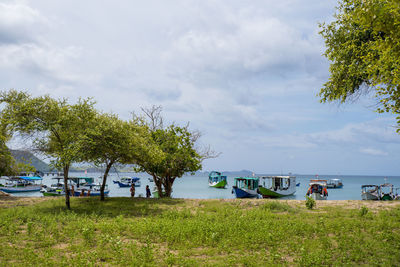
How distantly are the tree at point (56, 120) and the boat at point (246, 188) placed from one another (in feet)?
114

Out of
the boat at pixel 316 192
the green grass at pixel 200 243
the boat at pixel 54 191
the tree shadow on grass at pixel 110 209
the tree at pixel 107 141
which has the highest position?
the tree at pixel 107 141

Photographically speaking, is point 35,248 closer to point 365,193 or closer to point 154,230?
point 154,230

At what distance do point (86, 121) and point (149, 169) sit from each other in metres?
9.91

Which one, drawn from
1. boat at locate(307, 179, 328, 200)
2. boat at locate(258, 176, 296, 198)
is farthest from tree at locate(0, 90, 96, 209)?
boat at locate(258, 176, 296, 198)

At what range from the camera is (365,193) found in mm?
46469

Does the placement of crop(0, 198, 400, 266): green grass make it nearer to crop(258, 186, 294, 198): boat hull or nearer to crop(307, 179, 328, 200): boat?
crop(307, 179, 328, 200): boat

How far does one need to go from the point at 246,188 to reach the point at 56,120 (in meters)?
38.8

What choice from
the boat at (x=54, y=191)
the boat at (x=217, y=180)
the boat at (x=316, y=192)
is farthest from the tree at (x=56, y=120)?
the boat at (x=217, y=180)

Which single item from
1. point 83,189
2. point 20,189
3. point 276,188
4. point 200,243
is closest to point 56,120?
point 200,243

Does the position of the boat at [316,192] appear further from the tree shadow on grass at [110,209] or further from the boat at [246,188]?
the tree shadow on grass at [110,209]

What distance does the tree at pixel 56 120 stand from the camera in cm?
1973

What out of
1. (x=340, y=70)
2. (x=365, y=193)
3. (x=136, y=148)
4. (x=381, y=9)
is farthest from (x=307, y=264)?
(x=365, y=193)

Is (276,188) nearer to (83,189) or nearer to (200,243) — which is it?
(83,189)

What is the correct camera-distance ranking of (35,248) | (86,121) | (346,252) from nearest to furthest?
1. (346,252)
2. (35,248)
3. (86,121)
